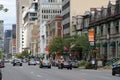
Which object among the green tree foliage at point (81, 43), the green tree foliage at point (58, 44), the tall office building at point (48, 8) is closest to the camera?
the green tree foliage at point (81, 43)

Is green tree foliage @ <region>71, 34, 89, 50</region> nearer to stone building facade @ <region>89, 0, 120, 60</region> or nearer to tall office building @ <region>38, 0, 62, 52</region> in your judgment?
stone building facade @ <region>89, 0, 120, 60</region>

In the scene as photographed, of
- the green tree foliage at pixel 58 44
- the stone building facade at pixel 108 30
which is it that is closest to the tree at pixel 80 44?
the stone building facade at pixel 108 30

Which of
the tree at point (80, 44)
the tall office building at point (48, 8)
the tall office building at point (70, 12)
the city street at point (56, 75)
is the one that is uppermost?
the tall office building at point (48, 8)

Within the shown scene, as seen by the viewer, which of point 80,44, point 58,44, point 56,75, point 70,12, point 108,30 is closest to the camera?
point 56,75

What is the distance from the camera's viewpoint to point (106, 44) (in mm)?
85438

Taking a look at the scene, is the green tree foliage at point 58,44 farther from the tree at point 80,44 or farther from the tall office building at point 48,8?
the tall office building at point 48,8

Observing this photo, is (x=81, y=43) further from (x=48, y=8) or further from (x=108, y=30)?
(x=48, y=8)

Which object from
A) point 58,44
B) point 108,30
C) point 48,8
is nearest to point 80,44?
point 108,30

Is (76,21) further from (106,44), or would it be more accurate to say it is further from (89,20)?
(106,44)

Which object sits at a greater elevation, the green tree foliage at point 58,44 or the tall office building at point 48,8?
the tall office building at point 48,8

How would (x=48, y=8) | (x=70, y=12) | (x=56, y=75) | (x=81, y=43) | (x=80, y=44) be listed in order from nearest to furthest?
1. (x=56, y=75)
2. (x=81, y=43)
3. (x=80, y=44)
4. (x=70, y=12)
5. (x=48, y=8)

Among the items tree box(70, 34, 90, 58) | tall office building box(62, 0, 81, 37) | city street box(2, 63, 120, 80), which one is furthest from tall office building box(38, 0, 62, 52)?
city street box(2, 63, 120, 80)

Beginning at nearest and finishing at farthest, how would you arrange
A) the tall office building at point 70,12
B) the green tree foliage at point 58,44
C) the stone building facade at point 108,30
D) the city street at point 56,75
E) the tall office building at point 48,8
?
1. the city street at point 56,75
2. the stone building facade at point 108,30
3. the green tree foliage at point 58,44
4. the tall office building at point 70,12
5. the tall office building at point 48,8

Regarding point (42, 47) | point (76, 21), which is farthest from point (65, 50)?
point (42, 47)
